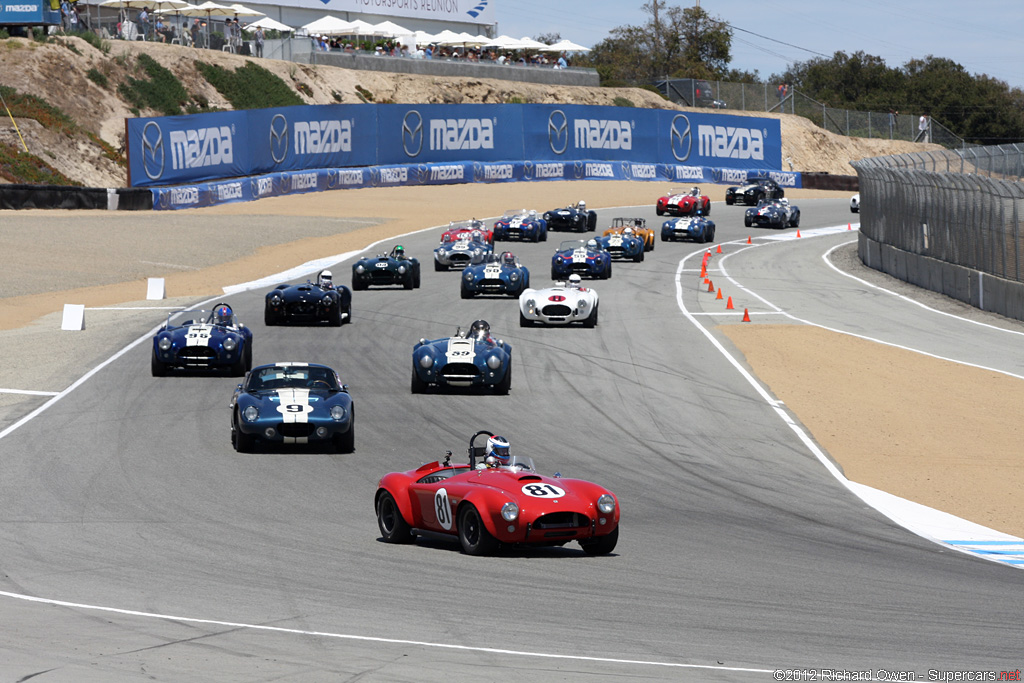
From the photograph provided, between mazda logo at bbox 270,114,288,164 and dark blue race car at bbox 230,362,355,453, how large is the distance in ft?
136

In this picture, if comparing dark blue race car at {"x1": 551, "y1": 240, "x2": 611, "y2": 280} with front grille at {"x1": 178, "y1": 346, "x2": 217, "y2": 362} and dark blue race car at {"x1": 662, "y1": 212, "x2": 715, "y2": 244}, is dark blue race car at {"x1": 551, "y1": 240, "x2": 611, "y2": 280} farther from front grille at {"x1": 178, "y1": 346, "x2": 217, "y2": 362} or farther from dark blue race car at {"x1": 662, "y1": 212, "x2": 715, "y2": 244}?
front grille at {"x1": 178, "y1": 346, "x2": 217, "y2": 362}

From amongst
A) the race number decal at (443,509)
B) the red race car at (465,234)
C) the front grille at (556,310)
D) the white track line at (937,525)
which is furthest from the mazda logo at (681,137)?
the race number decal at (443,509)

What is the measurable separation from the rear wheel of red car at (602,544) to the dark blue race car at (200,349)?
1245 cm

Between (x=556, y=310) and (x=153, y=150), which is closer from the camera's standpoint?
(x=556, y=310)

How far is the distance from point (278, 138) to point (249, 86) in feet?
38.3

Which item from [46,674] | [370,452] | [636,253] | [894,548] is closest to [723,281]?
[636,253]

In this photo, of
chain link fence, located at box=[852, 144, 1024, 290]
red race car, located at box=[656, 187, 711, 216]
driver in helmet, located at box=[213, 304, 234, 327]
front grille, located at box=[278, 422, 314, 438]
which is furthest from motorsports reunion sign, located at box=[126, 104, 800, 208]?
front grille, located at box=[278, 422, 314, 438]

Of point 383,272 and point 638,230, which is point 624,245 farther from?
point 383,272

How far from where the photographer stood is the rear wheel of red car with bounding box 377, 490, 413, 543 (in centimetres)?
1229

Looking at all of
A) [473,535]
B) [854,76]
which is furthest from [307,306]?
[854,76]

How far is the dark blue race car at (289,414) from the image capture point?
54.9 feet

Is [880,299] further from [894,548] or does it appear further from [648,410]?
[894,548]

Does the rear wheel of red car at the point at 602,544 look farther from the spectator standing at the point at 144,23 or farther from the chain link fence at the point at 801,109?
the chain link fence at the point at 801,109

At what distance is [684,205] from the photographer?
56.3m
